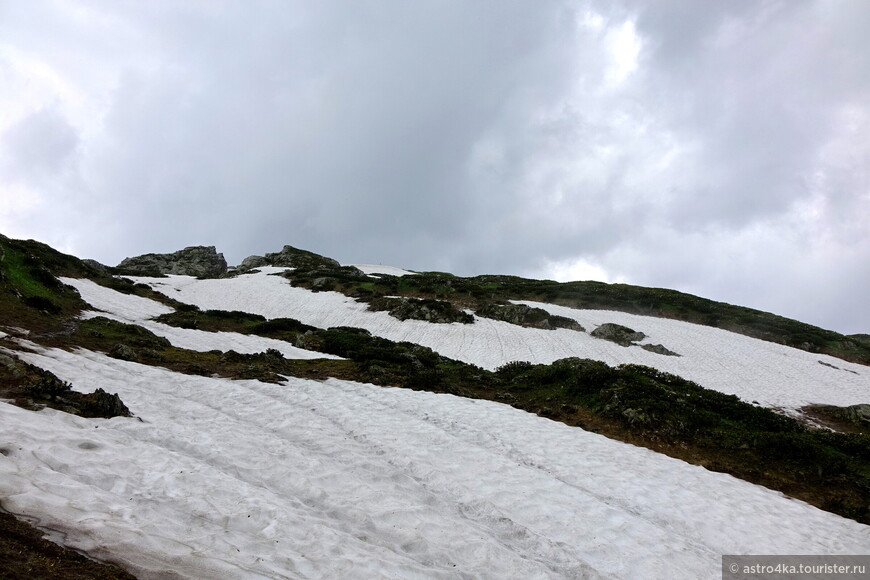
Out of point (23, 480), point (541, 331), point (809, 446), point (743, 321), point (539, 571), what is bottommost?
point (539, 571)

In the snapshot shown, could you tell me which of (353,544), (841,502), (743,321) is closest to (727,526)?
(841,502)

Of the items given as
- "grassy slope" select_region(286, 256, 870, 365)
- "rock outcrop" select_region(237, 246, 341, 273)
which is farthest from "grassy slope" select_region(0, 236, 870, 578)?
"rock outcrop" select_region(237, 246, 341, 273)

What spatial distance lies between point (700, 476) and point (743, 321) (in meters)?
51.5

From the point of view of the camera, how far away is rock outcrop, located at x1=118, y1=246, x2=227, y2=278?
8356 cm

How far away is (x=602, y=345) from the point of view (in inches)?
1575

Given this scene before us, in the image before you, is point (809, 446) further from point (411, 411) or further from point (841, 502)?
point (411, 411)

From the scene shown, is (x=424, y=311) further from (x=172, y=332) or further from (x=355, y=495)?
(x=355, y=495)

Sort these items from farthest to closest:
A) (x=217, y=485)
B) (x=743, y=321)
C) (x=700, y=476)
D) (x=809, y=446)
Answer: (x=743, y=321), (x=809, y=446), (x=700, y=476), (x=217, y=485)

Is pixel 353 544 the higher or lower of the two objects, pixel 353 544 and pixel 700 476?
the lower

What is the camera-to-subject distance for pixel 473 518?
30.8 ft

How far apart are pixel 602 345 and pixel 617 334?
12.1 ft

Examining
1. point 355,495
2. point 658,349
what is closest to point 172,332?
point 355,495

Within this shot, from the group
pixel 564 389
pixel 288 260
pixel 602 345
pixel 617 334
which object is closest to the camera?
pixel 564 389

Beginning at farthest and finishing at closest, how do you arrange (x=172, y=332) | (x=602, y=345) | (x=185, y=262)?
(x=185, y=262), (x=602, y=345), (x=172, y=332)
